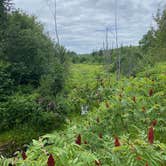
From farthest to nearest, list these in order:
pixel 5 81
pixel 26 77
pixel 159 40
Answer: pixel 159 40, pixel 26 77, pixel 5 81

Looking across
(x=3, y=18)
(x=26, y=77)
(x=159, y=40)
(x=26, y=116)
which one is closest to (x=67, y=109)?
(x=26, y=116)

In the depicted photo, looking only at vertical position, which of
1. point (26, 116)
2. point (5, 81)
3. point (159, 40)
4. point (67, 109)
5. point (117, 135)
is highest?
point (159, 40)

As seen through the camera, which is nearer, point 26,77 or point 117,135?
point 117,135

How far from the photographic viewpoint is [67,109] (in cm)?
1038

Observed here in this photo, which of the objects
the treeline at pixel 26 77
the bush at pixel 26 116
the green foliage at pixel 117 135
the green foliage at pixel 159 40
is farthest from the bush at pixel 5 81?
the green foliage at pixel 117 135

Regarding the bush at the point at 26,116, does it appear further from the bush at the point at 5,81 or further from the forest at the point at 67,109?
the bush at the point at 5,81

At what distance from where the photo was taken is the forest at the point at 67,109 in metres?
1.91

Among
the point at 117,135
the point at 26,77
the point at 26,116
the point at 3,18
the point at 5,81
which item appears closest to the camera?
the point at 117,135

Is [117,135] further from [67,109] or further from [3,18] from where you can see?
[3,18]

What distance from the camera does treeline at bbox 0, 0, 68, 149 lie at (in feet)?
31.7

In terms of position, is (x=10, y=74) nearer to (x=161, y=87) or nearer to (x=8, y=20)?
(x=8, y=20)

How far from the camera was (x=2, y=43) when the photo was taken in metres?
12.5

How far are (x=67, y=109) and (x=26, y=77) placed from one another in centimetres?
332

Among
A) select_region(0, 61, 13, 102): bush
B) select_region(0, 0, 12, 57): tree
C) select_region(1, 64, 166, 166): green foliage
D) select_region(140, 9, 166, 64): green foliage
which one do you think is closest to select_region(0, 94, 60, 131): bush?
select_region(0, 61, 13, 102): bush
